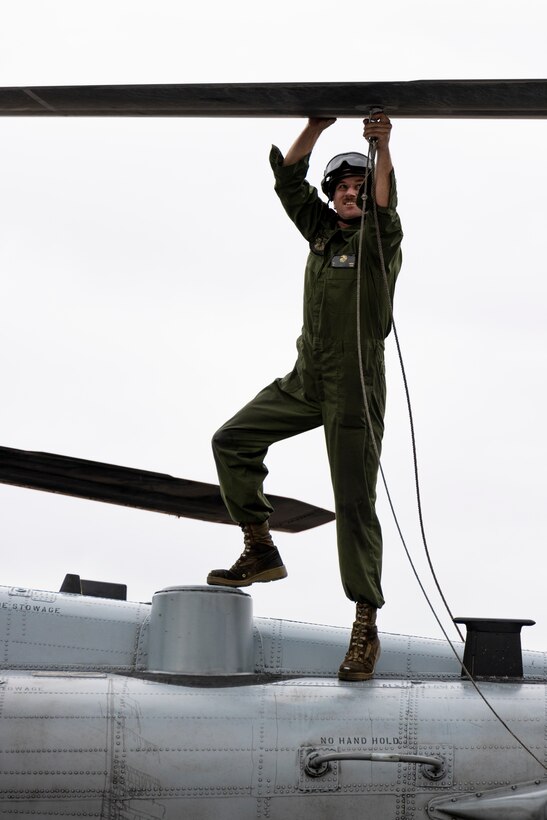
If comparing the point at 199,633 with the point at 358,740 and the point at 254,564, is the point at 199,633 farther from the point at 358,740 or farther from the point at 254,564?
the point at 358,740

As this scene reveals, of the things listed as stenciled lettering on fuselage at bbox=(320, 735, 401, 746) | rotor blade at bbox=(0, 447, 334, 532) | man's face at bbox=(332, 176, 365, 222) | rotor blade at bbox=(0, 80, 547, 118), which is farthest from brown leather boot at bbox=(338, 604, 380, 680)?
rotor blade at bbox=(0, 80, 547, 118)

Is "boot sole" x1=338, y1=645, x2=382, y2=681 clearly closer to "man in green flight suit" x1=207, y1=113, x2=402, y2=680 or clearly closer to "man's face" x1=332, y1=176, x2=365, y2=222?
"man in green flight suit" x1=207, y1=113, x2=402, y2=680

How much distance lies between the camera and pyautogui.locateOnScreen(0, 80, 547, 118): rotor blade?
22.3 feet

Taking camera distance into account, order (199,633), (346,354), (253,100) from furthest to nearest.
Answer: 1. (199,633)
2. (346,354)
3. (253,100)

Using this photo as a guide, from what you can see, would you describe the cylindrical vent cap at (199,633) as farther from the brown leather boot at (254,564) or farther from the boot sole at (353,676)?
the boot sole at (353,676)

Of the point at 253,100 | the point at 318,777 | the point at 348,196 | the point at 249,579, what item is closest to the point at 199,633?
the point at 249,579

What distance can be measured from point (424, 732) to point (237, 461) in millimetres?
2181

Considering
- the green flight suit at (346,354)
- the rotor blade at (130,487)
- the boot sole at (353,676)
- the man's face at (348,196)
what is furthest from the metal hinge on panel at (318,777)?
the man's face at (348,196)

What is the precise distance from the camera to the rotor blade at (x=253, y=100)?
6.80 metres

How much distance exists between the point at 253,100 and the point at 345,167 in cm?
112

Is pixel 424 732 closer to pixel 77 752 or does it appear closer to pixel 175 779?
pixel 175 779

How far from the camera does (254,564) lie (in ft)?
27.4

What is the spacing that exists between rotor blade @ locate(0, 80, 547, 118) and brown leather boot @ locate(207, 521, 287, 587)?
2925mm

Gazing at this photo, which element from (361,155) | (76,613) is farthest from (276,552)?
(361,155)
